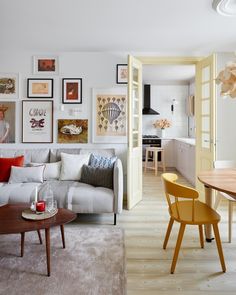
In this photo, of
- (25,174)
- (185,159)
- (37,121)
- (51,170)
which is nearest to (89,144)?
(51,170)

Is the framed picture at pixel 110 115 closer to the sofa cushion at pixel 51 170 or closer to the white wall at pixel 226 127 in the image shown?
the sofa cushion at pixel 51 170

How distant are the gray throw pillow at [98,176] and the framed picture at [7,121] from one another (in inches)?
60.5

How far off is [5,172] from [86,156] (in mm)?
1143

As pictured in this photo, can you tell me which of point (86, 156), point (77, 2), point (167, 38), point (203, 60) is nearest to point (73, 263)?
point (86, 156)

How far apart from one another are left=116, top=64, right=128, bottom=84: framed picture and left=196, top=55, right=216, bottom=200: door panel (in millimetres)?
1185

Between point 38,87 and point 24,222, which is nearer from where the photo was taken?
point 24,222

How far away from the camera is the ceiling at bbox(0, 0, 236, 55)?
289cm

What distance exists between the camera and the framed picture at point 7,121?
4.52 metres

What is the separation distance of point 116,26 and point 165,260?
2723 mm

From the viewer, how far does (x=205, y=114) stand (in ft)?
14.7

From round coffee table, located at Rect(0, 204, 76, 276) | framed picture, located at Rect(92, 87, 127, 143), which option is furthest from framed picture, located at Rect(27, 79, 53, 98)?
round coffee table, located at Rect(0, 204, 76, 276)

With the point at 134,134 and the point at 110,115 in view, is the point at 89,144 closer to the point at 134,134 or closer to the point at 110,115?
the point at 110,115

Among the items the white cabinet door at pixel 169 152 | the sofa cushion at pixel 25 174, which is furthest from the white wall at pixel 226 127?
the white cabinet door at pixel 169 152

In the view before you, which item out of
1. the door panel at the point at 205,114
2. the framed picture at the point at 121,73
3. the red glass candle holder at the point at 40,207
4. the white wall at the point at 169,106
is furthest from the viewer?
the white wall at the point at 169,106
